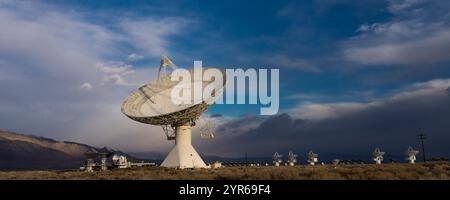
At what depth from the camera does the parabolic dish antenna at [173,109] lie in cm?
7344

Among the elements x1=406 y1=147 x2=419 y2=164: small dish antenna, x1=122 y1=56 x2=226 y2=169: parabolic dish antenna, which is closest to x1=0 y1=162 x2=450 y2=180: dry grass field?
x1=122 y1=56 x2=226 y2=169: parabolic dish antenna

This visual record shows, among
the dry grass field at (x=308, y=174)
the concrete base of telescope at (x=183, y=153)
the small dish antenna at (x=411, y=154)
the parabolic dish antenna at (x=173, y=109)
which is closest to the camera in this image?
the dry grass field at (x=308, y=174)

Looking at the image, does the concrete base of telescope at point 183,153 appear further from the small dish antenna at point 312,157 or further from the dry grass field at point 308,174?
the small dish antenna at point 312,157

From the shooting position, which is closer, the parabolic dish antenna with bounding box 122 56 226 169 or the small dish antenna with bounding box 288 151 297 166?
the parabolic dish antenna with bounding box 122 56 226 169

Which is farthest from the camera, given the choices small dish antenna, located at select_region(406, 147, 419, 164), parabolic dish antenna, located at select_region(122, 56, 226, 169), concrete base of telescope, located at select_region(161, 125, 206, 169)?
small dish antenna, located at select_region(406, 147, 419, 164)

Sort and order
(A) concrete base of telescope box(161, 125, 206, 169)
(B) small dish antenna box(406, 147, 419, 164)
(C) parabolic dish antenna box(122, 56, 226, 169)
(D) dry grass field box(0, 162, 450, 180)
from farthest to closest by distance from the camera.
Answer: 1. (B) small dish antenna box(406, 147, 419, 164)
2. (A) concrete base of telescope box(161, 125, 206, 169)
3. (C) parabolic dish antenna box(122, 56, 226, 169)
4. (D) dry grass field box(0, 162, 450, 180)

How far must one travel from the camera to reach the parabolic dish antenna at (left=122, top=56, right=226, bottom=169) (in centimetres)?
7344

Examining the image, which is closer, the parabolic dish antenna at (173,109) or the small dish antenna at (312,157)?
the parabolic dish antenna at (173,109)

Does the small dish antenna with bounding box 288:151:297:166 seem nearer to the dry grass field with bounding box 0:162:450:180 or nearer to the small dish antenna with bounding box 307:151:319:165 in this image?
the small dish antenna with bounding box 307:151:319:165

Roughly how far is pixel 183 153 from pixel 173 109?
8.45 metres

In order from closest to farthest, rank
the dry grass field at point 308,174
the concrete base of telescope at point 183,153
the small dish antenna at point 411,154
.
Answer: the dry grass field at point 308,174 → the concrete base of telescope at point 183,153 → the small dish antenna at point 411,154

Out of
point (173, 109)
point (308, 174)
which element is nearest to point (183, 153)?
point (173, 109)

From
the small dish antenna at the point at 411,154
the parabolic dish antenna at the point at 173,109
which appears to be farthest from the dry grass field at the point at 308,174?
the small dish antenna at the point at 411,154
